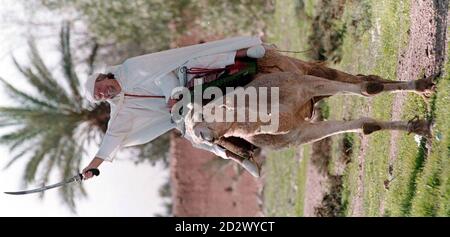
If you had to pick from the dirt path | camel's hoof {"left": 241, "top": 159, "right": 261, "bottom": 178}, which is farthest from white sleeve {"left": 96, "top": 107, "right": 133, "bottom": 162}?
the dirt path

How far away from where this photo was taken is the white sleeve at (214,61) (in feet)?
23.4

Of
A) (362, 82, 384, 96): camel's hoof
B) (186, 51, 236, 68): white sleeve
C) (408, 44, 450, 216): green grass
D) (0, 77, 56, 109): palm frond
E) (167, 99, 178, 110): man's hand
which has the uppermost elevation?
(0, 77, 56, 109): palm frond

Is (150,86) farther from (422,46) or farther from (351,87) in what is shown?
(422,46)

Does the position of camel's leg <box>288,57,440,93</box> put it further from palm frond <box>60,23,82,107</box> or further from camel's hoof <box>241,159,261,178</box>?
palm frond <box>60,23,82,107</box>

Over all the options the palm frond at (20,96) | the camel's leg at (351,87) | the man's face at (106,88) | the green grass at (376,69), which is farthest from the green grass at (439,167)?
the palm frond at (20,96)

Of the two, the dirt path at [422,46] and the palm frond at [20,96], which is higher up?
the palm frond at [20,96]

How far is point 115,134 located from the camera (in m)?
7.44

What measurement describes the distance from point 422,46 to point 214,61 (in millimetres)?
2431

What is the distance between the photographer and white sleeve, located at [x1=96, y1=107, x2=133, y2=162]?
738cm

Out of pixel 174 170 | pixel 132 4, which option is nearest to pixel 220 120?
pixel 132 4

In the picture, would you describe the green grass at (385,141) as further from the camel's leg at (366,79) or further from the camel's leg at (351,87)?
the camel's leg at (351,87)

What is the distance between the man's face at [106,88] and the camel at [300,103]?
1086 mm

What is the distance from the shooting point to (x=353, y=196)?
1070cm
